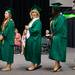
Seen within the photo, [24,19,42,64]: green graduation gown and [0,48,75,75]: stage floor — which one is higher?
[24,19,42,64]: green graduation gown

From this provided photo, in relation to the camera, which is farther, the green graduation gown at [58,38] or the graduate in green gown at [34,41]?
the graduate in green gown at [34,41]

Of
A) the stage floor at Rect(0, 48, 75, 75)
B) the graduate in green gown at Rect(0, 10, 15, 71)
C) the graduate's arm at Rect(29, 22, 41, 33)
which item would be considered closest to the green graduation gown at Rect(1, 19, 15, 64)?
the graduate in green gown at Rect(0, 10, 15, 71)

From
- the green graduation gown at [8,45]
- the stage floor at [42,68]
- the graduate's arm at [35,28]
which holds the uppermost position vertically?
the graduate's arm at [35,28]

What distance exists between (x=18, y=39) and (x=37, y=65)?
387 centimetres

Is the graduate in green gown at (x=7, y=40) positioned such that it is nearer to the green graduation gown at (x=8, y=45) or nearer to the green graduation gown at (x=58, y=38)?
the green graduation gown at (x=8, y=45)

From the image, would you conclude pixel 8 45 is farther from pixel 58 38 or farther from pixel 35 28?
pixel 58 38

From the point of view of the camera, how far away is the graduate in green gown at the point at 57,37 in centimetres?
932

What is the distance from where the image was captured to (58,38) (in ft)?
30.7

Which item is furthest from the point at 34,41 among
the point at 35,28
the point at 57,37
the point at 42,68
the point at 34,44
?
the point at 42,68

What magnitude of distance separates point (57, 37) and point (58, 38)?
3 centimetres

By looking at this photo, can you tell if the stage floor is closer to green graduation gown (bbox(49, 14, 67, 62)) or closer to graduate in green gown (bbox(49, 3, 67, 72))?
graduate in green gown (bbox(49, 3, 67, 72))

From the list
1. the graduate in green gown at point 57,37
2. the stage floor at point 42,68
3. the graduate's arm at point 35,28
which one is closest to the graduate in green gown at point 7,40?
the stage floor at point 42,68

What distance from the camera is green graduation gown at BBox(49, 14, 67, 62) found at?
30.6 ft

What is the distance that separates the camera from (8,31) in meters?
9.34
